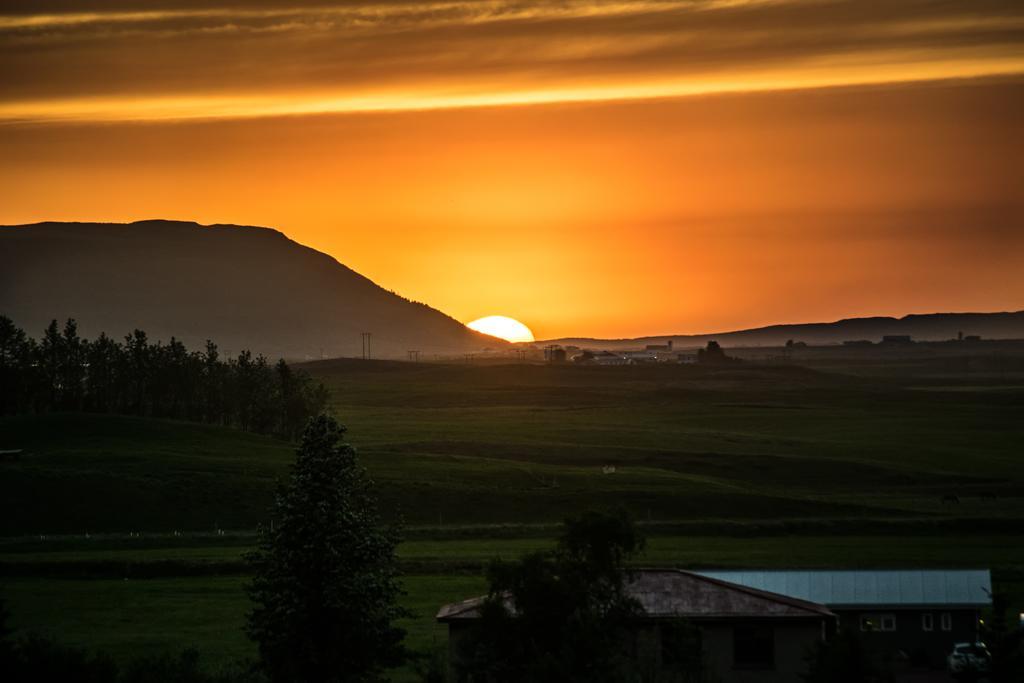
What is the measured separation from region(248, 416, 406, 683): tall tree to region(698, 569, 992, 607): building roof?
13.7m

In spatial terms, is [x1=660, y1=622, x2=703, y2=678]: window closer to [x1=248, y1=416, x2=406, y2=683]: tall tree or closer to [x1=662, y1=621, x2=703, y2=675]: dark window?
[x1=662, y1=621, x2=703, y2=675]: dark window

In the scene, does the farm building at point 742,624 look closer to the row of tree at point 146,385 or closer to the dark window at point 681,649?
the dark window at point 681,649

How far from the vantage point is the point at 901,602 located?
5016 centimetres

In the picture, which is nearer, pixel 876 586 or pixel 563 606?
pixel 563 606

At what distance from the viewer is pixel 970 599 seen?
51.1 m

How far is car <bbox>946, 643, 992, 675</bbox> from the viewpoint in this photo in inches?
1652

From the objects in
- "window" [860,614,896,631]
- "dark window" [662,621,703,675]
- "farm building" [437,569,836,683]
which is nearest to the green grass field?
"farm building" [437,569,836,683]

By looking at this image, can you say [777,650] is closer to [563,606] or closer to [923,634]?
[923,634]

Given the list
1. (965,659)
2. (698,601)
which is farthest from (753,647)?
(965,659)

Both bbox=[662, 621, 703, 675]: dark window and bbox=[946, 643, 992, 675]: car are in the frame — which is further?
bbox=[946, 643, 992, 675]: car

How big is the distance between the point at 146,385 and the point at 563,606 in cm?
14185

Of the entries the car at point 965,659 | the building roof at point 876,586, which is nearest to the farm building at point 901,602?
the building roof at point 876,586

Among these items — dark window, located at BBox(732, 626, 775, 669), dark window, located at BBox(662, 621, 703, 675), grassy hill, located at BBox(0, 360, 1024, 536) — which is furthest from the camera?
grassy hill, located at BBox(0, 360, 1024, 536)

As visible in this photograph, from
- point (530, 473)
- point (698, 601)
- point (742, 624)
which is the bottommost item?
point (742, 624)
